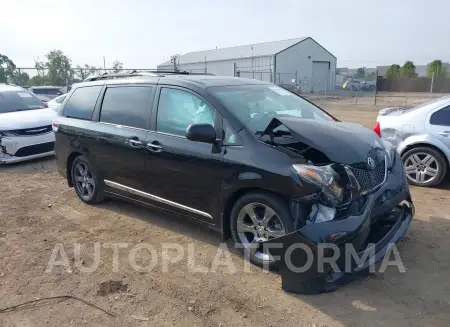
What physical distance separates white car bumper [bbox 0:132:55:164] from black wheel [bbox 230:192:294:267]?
6.16m

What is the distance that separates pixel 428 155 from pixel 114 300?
191 inches

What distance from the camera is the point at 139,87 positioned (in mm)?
4633

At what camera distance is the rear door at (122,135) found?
446 cm

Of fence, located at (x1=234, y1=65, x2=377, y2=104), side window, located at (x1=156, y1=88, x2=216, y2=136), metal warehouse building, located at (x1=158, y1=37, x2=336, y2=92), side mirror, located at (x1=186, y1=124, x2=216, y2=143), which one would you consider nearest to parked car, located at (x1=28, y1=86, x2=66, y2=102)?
side window, located at (x1=156, y1=88, x2=216, y2=136)

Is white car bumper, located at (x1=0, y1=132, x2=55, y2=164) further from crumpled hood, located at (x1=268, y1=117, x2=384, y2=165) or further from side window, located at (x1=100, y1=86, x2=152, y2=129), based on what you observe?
crumpled hood, located at (x1=268, y1=117, x2=384, y2=165)

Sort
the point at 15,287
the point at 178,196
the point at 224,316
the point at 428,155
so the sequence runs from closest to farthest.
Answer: the point at 224,316
the point at 15,287
the point at 178,196
the point at 428,155

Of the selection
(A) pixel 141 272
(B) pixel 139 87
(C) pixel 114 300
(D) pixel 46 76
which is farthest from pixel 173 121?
(D) pixel 46 76

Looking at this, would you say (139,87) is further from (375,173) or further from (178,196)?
(375,173)

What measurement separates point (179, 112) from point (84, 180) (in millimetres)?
2183

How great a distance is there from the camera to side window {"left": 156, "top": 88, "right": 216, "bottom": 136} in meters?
3.94

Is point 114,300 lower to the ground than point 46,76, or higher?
lower

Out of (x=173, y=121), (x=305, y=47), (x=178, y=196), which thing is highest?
(x=305, y=47)

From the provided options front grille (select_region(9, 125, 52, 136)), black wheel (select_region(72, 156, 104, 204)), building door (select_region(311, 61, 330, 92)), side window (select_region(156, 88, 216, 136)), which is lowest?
black wheel (select_region(72, 156, 104, 204))

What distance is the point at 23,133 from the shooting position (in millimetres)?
8156
